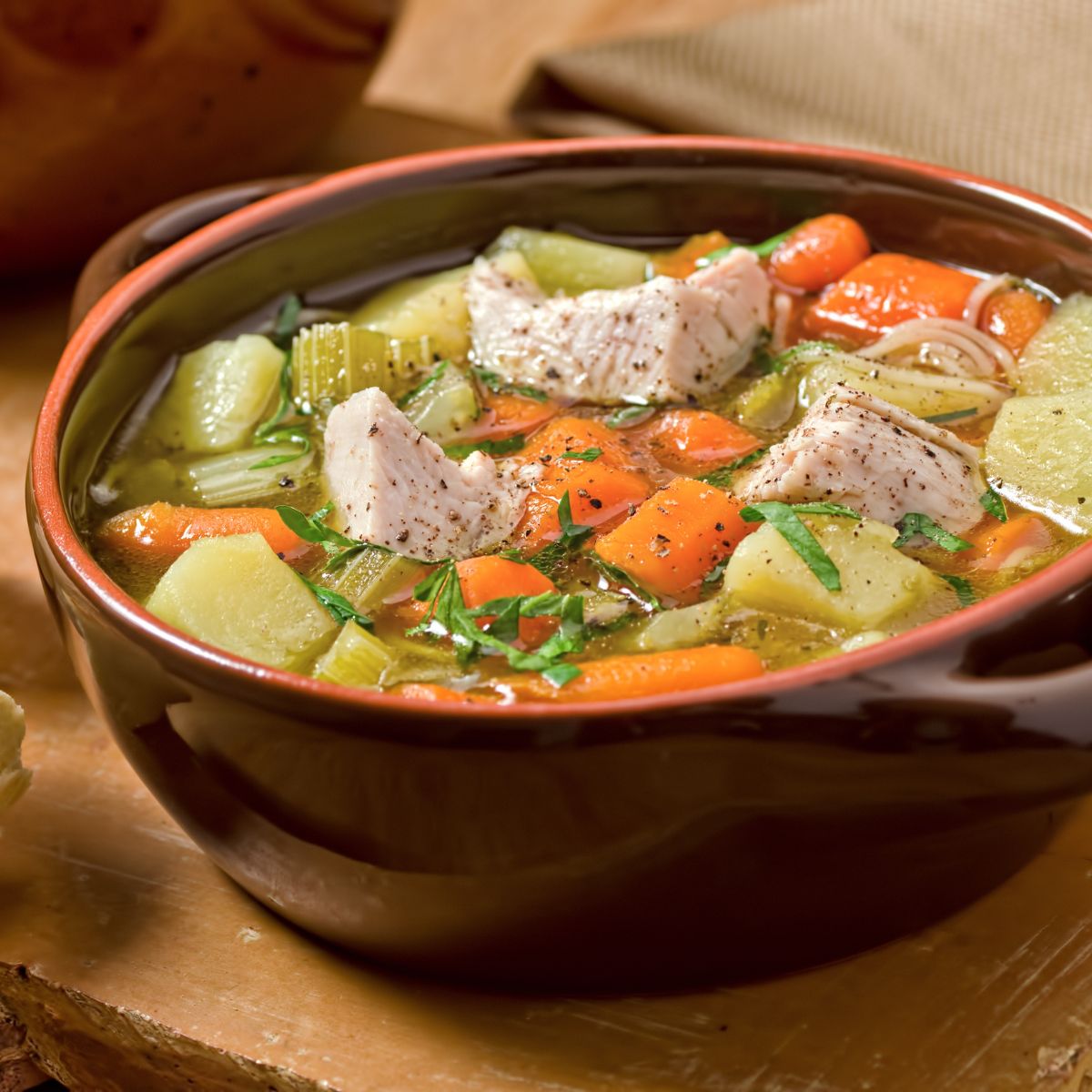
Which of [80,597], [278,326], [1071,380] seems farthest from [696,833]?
[278,326]

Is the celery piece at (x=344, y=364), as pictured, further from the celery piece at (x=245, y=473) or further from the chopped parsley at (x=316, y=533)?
the chopped parsley at (x=316, y=533)

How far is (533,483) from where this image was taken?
2543 mm

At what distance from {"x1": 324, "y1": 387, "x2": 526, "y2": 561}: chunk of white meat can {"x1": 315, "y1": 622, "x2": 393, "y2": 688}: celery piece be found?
0.93 feet

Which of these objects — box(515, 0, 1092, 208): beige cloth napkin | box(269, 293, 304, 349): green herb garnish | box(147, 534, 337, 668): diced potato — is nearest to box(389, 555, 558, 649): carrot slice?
box(147, 534, 337, 668): diced potato

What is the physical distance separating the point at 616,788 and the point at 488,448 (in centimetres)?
113

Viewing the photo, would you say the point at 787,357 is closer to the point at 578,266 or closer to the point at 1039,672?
the point at 578,266

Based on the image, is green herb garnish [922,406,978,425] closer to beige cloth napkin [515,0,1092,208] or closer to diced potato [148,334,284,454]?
diced potato [148,334,284,454]

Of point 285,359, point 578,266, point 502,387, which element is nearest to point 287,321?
point 285,359

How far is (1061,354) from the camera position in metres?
2.79

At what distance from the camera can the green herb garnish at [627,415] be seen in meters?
2.81

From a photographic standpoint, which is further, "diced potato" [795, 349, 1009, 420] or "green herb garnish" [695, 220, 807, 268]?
"green herb garnish" [695, 220, 807, 268]

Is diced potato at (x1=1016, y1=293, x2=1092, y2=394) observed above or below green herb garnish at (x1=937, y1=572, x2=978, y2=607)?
above

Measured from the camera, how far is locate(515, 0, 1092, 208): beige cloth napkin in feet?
14.0

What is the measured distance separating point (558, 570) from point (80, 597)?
0.73m
